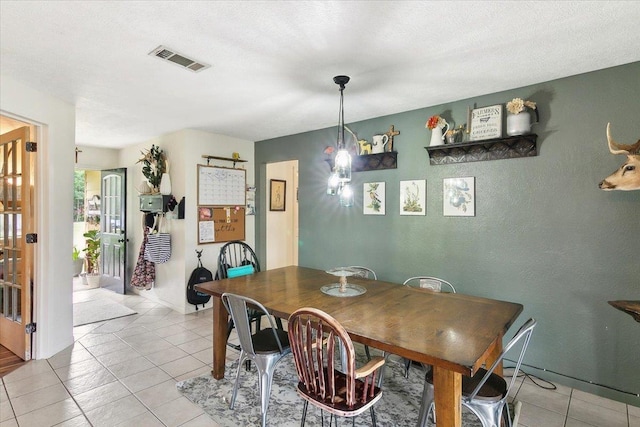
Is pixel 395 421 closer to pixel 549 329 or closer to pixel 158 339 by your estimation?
pixel 549 329

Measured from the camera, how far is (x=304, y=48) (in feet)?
6.94

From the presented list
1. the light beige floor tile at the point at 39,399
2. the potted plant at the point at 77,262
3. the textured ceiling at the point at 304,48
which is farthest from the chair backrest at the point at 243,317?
the potted plant at the point at 77,262

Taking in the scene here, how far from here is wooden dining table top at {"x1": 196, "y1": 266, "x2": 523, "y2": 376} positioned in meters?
1.50

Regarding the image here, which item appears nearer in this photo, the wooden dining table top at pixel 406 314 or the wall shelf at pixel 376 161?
the wooden dining table top at pixel 406 314

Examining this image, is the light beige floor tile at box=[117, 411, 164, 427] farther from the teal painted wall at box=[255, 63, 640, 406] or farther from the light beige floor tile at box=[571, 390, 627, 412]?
the light beige floor tile at box=[571, 390, 627, 412]

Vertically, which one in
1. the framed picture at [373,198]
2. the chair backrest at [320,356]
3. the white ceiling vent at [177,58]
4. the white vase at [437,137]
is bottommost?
the chair backrest at [320,356]

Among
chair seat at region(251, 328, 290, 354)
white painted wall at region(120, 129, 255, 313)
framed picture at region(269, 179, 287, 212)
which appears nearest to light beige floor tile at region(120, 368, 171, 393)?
chair seat at region(251, 328, 290, 354)

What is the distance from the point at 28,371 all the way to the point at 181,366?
1.25 metres

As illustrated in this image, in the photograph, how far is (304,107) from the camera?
3330 millimetres

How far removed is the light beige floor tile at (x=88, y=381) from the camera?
252cm

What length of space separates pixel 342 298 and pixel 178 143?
329cm

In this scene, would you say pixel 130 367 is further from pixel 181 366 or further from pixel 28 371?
pixel 28 371

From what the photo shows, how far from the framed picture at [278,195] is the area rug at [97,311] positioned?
249cm

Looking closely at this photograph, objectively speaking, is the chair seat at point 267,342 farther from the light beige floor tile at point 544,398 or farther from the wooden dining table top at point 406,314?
the light beige floor tile at point 544,398
